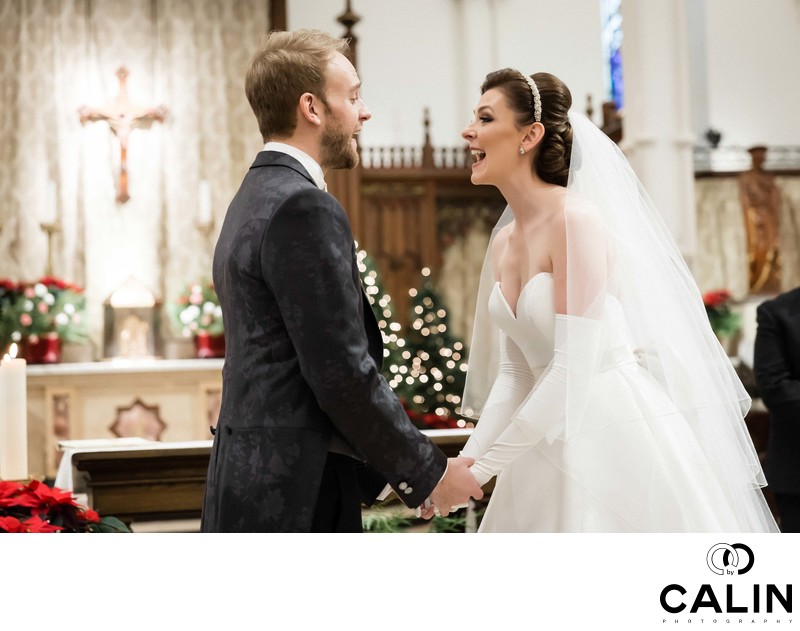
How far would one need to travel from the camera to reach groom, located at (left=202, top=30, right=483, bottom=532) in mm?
1902

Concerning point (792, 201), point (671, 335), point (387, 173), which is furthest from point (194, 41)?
point (671, 335)

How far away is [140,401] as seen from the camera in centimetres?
846

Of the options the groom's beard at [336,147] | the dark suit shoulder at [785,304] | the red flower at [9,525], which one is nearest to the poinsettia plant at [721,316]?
the dark suit shoulder at [785,304]

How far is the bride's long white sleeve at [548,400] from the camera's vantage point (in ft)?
8.03

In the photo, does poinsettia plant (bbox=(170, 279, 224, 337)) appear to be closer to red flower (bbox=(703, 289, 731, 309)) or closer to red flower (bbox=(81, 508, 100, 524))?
red flower (bbox=(703, 289, 731, 309))

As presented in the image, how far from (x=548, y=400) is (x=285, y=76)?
1.05m

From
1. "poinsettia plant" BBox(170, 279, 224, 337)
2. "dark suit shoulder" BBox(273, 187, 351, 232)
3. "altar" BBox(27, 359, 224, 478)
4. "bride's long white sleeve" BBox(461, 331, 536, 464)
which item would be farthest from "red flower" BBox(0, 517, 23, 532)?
"poinsettia plant" BBox(170, 279, 224, 337)

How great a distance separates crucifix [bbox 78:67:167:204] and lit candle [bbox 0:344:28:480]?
761 cm

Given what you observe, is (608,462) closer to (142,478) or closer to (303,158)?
(303,158)

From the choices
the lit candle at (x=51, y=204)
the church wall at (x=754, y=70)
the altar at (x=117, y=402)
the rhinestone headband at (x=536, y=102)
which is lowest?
the altar at (x=117, y=402)

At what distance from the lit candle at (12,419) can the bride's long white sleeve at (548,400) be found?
1.21 m

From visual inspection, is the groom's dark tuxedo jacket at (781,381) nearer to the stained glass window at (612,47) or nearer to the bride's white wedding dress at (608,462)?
the bride's white wedding dress at (608,462)

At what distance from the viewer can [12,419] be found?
2541 millimetres
